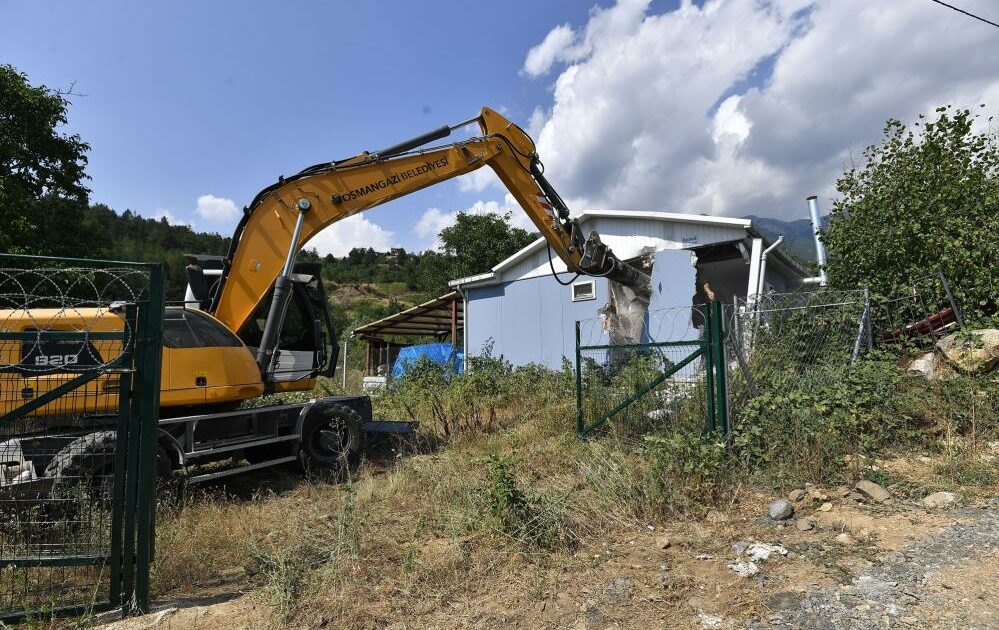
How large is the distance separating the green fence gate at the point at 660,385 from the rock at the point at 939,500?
152 centimetres

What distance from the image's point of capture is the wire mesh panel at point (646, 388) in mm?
5543

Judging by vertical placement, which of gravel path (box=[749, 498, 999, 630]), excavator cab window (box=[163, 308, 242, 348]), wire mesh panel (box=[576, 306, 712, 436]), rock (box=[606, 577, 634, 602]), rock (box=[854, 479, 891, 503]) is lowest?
rock (box=[606, 577, 634, 602])

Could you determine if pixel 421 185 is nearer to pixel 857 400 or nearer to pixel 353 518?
pixel 353 518

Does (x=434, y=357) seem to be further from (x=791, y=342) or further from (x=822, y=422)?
(x=822, y=422)

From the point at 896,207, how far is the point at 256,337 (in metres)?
9.23

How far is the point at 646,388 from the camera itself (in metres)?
5.73

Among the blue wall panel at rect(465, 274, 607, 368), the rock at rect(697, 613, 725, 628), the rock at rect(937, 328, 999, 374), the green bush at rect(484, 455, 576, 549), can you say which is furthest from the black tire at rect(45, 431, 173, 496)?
the blue wall panel at rect(465, 274, 607, 368)

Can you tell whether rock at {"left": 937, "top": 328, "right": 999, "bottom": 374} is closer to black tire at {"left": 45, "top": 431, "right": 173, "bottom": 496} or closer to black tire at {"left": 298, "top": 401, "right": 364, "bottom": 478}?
black tire at {"left": 298, "top": 401, "right": 364, "bottom": 478}

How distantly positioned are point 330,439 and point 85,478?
9.52 ft

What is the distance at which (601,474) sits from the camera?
486 cm

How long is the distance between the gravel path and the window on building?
27.4 feet

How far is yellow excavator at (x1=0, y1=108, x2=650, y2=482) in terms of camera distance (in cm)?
488

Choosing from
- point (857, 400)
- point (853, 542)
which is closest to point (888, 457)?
point (857, 400)

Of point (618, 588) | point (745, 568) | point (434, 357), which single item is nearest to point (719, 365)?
point (745, 568)
